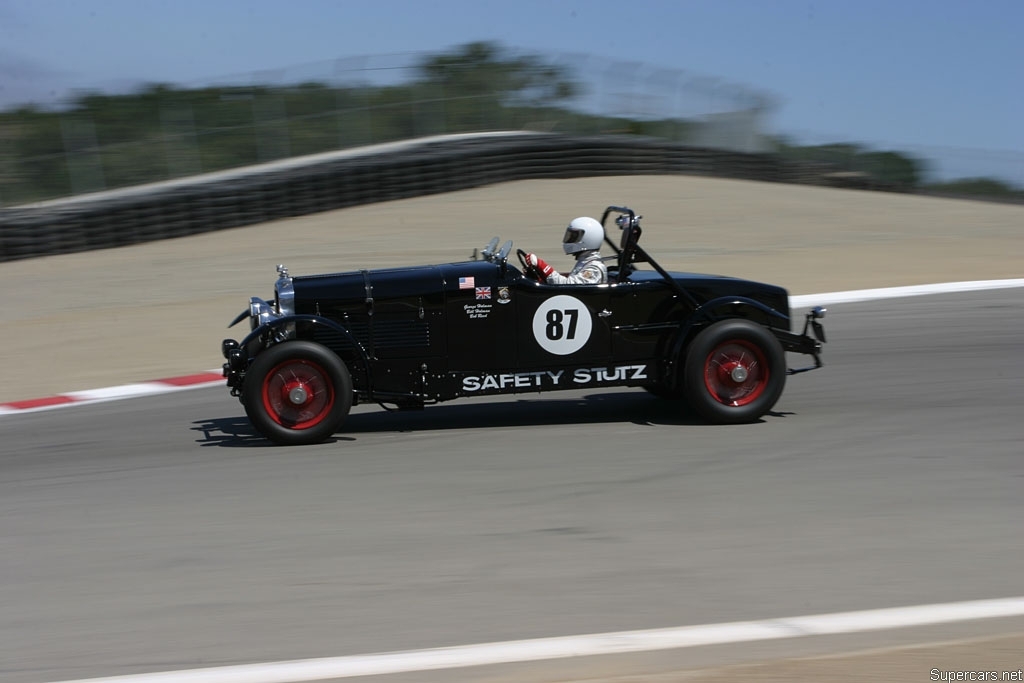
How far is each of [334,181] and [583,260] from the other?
12146mm

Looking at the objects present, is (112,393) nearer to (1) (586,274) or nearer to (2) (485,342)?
(2) (485,342)

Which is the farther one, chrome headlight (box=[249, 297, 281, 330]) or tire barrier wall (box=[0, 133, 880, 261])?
tire barrier wall (box=[0, 133, 880, 261])

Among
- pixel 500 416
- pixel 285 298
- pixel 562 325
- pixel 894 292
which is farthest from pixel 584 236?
pixel 894 292

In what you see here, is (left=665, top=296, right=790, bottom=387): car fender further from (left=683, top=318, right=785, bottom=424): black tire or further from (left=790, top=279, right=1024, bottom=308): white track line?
(left=790, top=279, right=1024, bottom=308): white track line

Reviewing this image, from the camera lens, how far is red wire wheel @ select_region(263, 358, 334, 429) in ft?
22.8

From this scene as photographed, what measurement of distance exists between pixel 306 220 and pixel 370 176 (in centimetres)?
142

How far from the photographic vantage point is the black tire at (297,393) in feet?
22.6

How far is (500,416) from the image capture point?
7918 millimetres

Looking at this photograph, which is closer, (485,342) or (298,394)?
(298,394)

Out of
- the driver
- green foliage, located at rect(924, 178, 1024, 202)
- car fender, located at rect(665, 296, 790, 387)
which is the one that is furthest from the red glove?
green foliage, located at rect(924, 178, 1024, 202)

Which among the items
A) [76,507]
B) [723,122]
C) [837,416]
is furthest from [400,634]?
[723,122]

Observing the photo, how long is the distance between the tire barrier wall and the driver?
1176cm

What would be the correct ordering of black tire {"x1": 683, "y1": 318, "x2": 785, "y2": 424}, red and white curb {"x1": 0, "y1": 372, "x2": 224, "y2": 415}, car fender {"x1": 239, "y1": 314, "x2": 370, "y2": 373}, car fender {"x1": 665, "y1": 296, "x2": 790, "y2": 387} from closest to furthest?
car fender {"x1": 239, "y1": 314, "x2": 370, "y2": 373}, black tire {"x1": 683, "y1": 318, "x2": 785, "y2": 424}, car fender {"x1": 665, "y1": 296, "x2": 790, "y2": 387}, red and white curb {"x1": 0, "y1": 372, "x2": 224, "y2": 415}

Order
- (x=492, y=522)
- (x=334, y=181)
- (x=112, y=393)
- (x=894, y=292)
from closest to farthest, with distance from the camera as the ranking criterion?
(x=492, y=522), (x=112, y=393), (x=894, y=292), (x=334, y=181)
